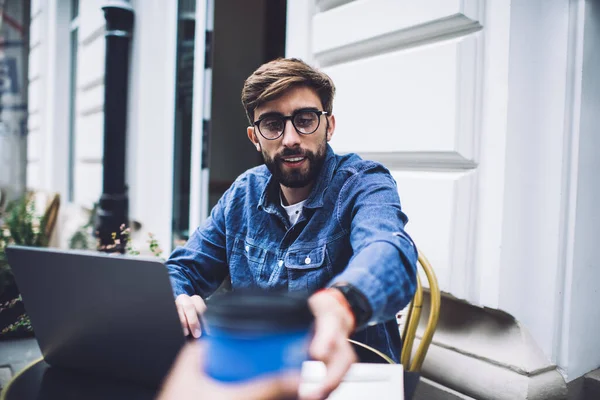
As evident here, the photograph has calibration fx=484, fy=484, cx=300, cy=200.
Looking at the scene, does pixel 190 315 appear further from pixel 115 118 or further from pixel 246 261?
pixel 115 118

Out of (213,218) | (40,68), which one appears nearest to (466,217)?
(213,218)

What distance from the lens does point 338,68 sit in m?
2.29

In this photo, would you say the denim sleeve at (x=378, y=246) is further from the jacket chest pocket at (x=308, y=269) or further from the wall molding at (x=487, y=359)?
the wall molding at (x=487, y=359)

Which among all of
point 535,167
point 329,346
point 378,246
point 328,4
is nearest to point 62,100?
point 328,4

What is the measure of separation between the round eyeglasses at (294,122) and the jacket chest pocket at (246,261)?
37cm

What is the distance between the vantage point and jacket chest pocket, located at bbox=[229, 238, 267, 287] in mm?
1562

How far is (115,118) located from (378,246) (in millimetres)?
3123

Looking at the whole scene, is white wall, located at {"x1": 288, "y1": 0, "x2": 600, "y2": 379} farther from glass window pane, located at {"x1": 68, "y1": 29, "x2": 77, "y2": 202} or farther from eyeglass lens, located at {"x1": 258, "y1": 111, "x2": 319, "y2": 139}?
glass window pane, located at {"x1": 68, "y1": 29, "x2": 77, "y2": 202}

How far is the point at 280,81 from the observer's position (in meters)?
1.38

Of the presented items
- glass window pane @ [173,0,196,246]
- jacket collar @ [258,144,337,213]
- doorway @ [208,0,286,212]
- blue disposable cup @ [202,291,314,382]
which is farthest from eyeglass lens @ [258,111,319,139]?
doorway @ [208,0,286,212]

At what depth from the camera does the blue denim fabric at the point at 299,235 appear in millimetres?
1280

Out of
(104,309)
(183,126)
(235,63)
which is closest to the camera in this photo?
(104,309)

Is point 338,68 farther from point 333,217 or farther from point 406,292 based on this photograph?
point 406,292

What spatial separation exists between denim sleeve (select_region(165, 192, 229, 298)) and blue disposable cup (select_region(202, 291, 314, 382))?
1053mm
